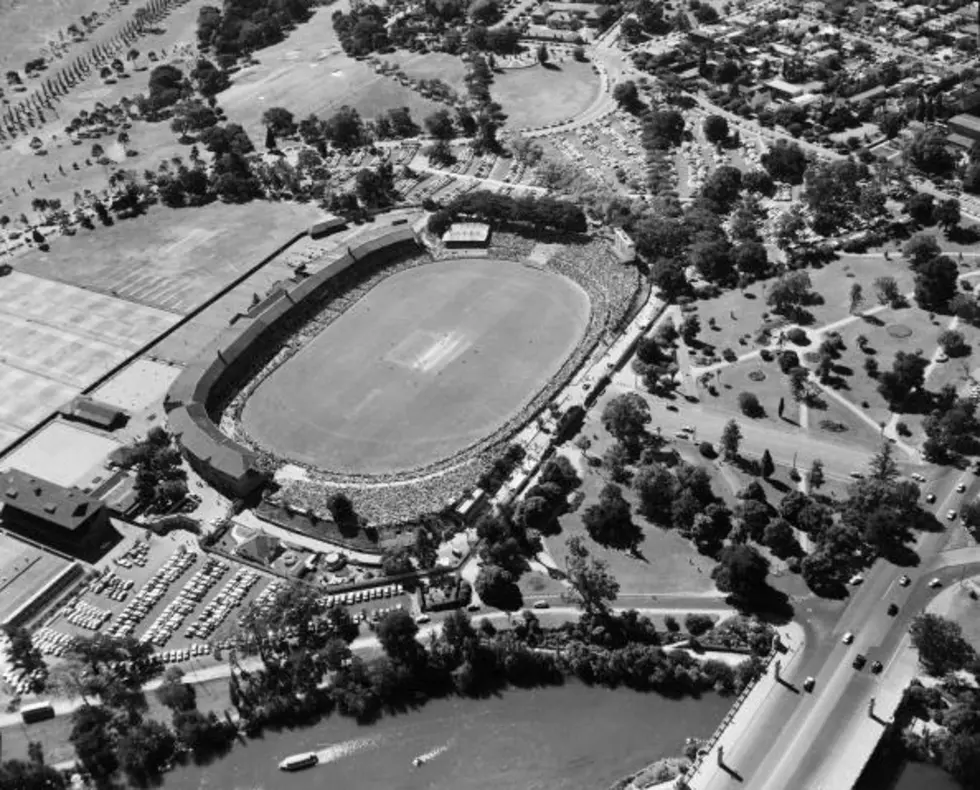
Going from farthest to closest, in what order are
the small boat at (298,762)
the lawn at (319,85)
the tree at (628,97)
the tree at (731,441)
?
the lawn at (319,85)
the tree at (628,97)
the tree at (731,441)
the small boat at (298,762)

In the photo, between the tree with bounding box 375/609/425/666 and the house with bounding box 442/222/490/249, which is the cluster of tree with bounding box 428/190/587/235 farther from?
the tree with bounding box 375/609/425/666

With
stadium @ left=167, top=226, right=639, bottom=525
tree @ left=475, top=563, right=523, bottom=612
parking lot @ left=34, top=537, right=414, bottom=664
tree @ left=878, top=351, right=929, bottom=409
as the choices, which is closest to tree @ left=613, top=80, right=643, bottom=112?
stadium @ left=167, top=226, right=639, bottom=525

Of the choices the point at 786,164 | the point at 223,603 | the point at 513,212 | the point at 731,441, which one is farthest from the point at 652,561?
the point at 786,164

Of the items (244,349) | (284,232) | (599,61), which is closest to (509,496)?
(244,349)

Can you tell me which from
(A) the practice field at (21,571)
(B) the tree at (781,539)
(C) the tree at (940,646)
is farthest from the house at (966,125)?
(A) the practice field at (21,571)

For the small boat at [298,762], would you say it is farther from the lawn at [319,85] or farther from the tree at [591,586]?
the lawn at [319,85]

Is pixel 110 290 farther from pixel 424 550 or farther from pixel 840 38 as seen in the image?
pixel 840 38
